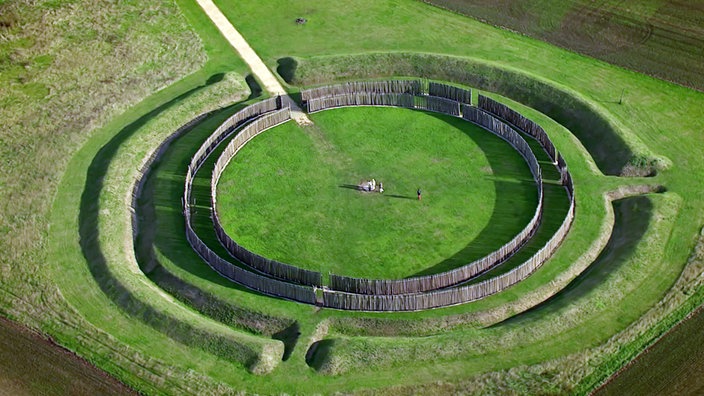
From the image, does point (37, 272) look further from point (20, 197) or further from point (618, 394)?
point (618, 394)

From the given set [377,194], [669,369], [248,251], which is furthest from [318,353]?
[669,369]

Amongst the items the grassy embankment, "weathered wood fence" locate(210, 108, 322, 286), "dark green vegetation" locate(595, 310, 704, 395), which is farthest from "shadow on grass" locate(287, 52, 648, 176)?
"dark green vegetation" locate(595, 310, 704, 395)

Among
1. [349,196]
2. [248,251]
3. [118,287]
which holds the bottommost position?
[118,287]

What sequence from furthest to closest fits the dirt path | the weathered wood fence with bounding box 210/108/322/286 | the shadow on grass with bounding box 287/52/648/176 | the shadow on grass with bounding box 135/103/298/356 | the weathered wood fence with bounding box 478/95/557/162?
the dirt path < the shadow on grass with bounding box 287/52/648/176 < the weathered wood fence with bounding box 478/95/557/162 < the weathered wood fence with bounding box 210/108/322/286 < the shadow on grass with bounding box 135/103/298/356

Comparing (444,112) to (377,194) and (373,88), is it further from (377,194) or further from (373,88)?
(377,194)

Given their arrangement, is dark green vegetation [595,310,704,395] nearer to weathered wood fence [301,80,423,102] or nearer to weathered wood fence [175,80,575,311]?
weathered wood fence [175,80,575,311]

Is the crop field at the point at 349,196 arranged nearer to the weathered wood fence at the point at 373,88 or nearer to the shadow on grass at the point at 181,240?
the shadow on grass at the point at 181,240
